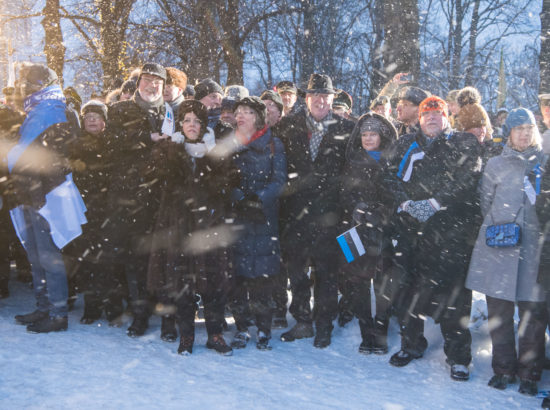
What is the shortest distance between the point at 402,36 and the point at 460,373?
Answer: 187 inches

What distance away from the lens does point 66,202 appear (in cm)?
455

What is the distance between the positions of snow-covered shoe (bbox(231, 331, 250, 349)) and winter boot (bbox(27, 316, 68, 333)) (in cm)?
151

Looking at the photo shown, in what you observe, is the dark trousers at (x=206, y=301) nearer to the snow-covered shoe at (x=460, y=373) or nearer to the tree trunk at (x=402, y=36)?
the snow-covered shoe at (x=460, y=373)

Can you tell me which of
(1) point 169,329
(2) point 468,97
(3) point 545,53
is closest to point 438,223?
(2) point 468,97

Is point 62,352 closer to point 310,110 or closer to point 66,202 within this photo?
point 66,202

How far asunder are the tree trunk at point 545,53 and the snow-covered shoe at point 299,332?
6657mm

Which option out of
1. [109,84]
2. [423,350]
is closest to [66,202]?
[423,350]

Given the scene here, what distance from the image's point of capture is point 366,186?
4.45 meters

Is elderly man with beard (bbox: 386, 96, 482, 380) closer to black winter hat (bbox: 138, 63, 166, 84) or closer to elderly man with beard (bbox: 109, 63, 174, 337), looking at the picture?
elderly man with beard (bbox: 109, 63, 174, 337)

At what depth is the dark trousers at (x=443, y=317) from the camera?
4.01 m

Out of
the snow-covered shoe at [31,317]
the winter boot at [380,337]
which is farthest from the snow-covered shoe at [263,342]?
the snow-covered shoe at [31,317]

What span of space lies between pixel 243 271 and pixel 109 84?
9.18 m

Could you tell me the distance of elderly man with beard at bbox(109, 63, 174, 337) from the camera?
4.61 metres

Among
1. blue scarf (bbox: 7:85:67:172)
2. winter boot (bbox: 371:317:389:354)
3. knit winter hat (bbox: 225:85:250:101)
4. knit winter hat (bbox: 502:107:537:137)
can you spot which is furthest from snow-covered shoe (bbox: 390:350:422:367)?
blue scarf (bbox: 7:85:67:172)
